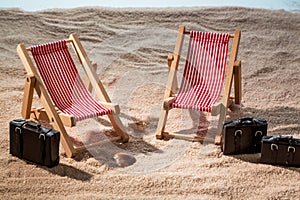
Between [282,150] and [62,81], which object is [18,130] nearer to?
[62,81]

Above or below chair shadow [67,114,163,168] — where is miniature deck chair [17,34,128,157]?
above

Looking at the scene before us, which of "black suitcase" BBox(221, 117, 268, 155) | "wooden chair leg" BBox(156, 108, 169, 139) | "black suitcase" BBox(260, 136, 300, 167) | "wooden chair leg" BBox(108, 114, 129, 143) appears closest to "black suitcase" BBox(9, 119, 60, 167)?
"wooden chair leg" BBox(108, 114, 129, 143)

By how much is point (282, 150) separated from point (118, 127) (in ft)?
4.55

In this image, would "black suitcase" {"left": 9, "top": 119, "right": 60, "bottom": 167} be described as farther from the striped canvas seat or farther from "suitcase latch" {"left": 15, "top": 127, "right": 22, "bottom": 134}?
the striped canvas seat

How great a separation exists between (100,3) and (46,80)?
5.56 m

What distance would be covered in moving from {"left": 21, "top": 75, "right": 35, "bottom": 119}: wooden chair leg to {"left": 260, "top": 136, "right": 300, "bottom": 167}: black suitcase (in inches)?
75.0

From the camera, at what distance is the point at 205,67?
217 inches

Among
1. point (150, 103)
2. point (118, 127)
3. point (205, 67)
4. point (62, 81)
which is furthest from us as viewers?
point (150, 103)

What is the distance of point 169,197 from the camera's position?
4.19m

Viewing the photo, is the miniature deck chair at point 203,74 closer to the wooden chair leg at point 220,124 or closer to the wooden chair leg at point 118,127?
the wooden chair leg at point 220,124

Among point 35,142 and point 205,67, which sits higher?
point 205,67

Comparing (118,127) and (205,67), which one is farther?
(205,67)

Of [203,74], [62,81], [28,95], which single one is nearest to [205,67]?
[203,74]

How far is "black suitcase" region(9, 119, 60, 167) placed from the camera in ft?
14.6
